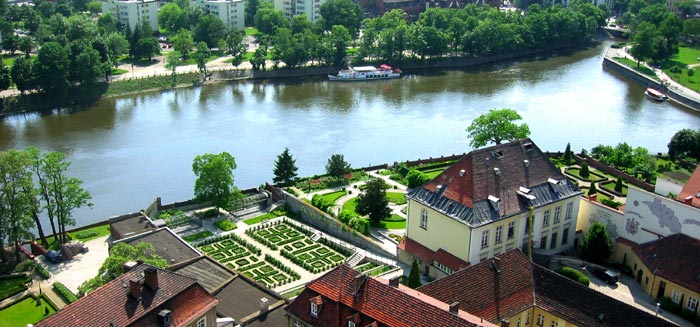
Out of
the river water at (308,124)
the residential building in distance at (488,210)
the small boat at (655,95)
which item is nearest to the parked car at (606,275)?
the residential building in distance at (488,210)

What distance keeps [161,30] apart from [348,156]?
89133mm

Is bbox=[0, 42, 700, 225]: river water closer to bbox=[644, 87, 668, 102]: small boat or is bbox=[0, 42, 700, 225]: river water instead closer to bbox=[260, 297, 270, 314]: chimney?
bbox=[644, 87, 668, 102]: small boat

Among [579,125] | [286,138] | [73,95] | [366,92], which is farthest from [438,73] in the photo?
[73,95]

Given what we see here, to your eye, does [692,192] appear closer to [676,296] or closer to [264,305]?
[676,296]

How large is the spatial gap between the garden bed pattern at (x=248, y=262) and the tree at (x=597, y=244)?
2197 cm

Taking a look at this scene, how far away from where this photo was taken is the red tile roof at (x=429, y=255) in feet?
174

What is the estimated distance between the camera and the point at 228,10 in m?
158

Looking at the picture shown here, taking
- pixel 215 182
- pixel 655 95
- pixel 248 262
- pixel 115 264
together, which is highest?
pixel 115 264

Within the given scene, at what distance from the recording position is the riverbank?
104688 mm

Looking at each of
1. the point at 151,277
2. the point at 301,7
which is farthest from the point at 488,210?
the point at 301,7

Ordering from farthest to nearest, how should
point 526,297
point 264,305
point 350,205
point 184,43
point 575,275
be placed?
point 184,43 → point 350,205 → point 575,275 → point 264,305 → point 526,297

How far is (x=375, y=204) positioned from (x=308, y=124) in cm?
3659

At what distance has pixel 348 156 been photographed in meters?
85.9

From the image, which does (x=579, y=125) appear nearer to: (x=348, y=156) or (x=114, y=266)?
(x=348, y=156)
